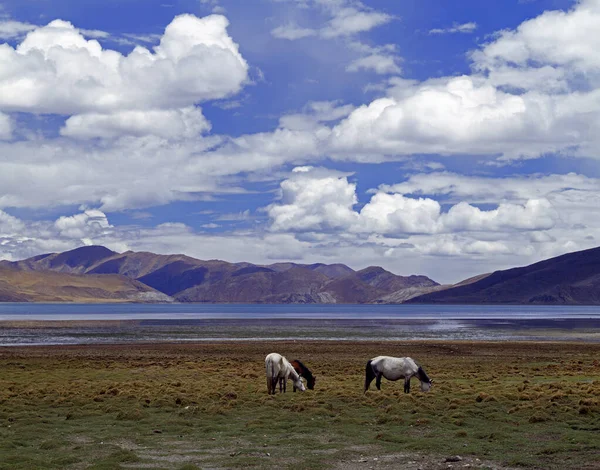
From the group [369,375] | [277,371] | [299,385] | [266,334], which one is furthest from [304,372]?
[266,334]

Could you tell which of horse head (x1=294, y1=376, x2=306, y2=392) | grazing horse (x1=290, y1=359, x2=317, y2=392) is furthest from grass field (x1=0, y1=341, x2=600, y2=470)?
grazing horse (x1=290, y1=359, x2=317, y2=392)

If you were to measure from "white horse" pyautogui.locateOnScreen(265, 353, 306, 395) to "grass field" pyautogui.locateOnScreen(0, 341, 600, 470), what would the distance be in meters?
0.67

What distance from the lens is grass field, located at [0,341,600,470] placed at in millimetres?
17859

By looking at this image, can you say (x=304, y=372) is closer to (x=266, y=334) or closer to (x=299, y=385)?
(x=299, y=385)

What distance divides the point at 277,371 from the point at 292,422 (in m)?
5.96

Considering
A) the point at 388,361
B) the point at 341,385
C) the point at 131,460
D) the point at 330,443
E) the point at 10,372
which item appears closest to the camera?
the point at 131,460

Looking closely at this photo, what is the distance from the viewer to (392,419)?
2311cm

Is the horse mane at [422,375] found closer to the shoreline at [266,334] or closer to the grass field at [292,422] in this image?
the grass field at [292,422]

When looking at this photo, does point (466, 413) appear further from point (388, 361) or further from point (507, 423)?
point (388, 361)

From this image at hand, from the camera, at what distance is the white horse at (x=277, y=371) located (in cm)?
2888

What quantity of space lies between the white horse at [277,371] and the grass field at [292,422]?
0.67m

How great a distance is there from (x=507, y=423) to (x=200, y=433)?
30.1 ft

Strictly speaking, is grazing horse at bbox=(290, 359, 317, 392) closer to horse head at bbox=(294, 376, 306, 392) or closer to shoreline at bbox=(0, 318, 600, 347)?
horse head at bbox=(294, 376, 306, 392)

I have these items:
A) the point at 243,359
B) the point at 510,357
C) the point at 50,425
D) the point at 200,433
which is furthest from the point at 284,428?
the point at 510,357
